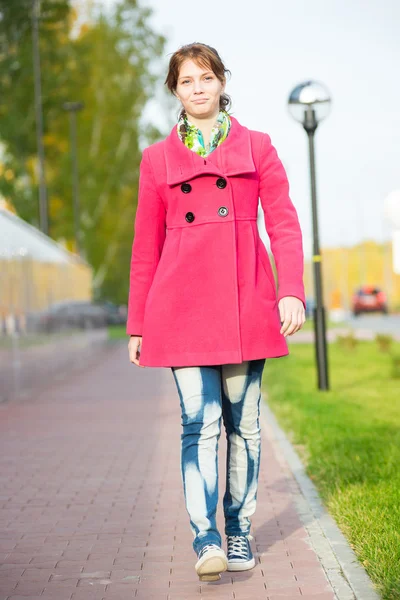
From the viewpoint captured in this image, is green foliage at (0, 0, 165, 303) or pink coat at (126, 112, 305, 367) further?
green foliage at (0, 0, 165, 303)

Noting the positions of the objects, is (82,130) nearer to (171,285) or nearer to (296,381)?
(296,381)

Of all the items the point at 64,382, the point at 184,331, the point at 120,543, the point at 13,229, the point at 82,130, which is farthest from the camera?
the point at 82,130

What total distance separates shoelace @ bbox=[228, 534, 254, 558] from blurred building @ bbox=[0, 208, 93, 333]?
31.8ft

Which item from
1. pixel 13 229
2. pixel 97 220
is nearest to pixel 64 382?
pixel 13 229

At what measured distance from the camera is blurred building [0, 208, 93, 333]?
14.6 meters

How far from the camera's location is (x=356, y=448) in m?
8.23

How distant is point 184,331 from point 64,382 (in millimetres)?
15222

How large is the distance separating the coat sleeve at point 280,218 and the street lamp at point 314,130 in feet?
28.5

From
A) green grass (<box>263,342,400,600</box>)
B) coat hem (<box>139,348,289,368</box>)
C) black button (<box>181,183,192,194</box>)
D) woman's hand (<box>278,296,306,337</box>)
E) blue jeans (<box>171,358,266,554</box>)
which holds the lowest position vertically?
green grass (<box>263,342,400,600</box>)

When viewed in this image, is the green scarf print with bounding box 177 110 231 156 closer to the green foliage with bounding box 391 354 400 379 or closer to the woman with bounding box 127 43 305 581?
the woman with bounding box 127 43 305 581

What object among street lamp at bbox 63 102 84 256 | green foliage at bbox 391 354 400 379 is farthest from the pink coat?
street lamp at bbox 63 102 84 256

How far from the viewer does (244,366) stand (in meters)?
4.73

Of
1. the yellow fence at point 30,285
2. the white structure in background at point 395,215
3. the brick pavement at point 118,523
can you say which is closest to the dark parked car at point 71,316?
the yellow fence at point 30,285

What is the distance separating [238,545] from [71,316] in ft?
65.1
